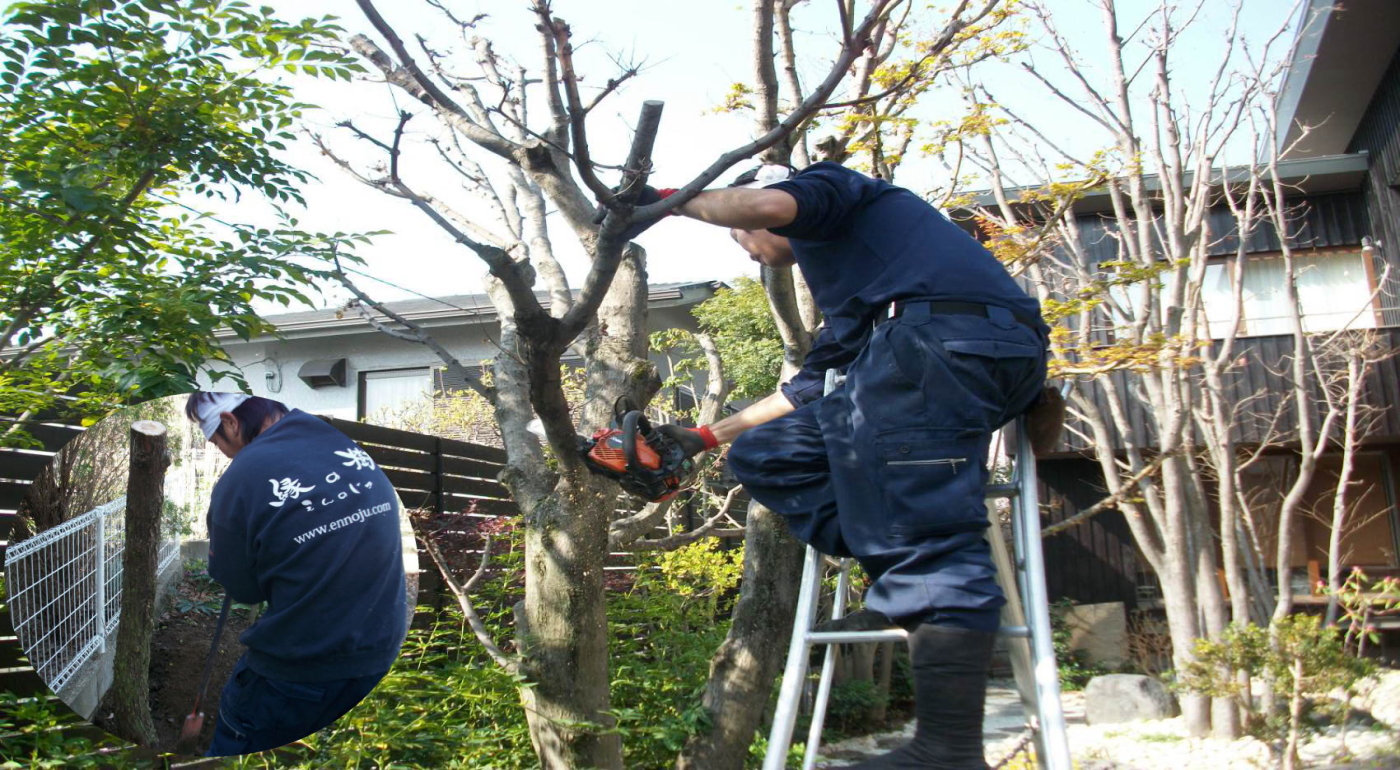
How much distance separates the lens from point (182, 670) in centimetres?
240

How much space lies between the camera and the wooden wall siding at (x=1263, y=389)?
10.3 meters

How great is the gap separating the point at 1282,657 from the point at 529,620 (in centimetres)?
517

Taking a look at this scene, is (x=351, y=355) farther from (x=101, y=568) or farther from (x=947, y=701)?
(x=947, y=701)

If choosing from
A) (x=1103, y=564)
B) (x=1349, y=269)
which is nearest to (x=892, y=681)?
(x=1103, y=564)

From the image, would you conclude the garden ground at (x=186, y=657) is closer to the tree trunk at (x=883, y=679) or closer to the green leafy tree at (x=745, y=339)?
the tree trunk at (x=883, y=679)

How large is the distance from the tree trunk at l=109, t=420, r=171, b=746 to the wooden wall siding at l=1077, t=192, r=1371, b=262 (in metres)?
10.2

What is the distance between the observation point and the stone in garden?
8.49m

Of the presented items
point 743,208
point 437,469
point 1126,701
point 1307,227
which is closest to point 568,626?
point 743,208

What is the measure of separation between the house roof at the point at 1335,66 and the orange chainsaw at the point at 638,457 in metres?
7.67

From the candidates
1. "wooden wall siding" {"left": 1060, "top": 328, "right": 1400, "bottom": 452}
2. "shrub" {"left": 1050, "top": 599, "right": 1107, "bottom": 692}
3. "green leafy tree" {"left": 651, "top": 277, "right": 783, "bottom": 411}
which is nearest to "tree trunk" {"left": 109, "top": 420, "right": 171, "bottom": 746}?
"green leafy tree" {"left": 651, "top": 277, "right": 783, "bottom": 411}

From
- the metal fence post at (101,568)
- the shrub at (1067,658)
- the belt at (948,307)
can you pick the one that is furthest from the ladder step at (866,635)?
the shrub at (1067,658)

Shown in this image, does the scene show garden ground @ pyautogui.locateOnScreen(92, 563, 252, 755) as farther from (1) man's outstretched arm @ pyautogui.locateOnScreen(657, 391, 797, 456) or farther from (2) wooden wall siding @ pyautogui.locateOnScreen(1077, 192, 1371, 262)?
(2) wooden wall siding @ pyautogui.locateOnScreen(1077, 192, 1371, 262)

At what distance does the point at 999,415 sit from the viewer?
210cm

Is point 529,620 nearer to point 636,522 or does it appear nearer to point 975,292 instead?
point 636,522
